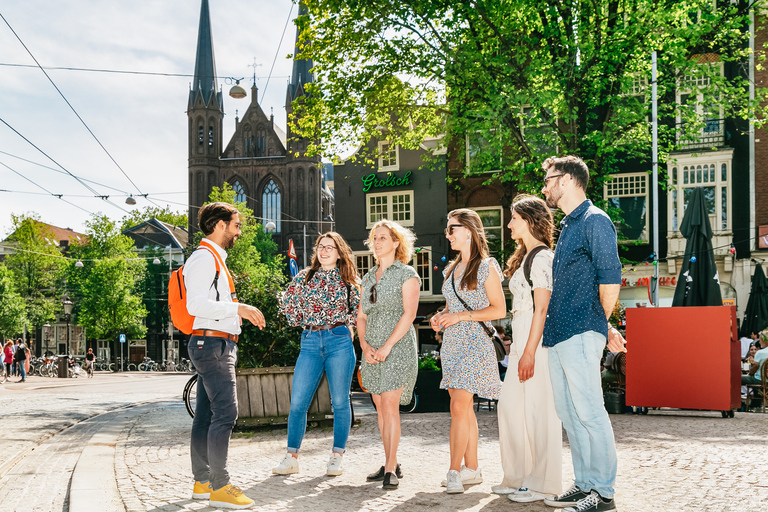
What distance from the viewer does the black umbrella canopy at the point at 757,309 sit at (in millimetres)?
15477

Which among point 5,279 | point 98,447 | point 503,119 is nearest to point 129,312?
point 5,279

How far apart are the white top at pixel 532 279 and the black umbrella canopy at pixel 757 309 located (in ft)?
44.7

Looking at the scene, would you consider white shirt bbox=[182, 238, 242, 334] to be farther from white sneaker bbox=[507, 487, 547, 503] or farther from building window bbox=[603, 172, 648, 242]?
building window bbox=[603, 172, 648, 242]

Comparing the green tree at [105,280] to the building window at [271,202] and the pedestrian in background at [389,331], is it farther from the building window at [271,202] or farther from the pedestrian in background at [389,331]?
the pedestrian in background at [389,331]

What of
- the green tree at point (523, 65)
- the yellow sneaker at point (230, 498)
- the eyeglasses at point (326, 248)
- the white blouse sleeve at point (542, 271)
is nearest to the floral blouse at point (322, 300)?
the eyeglasses at point (326, 248)

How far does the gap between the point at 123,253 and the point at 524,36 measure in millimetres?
39267

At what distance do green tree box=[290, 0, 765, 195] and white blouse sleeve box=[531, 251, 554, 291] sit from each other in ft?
29.8

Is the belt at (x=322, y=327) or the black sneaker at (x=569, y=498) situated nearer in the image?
the black sneaker at (x=569, y=498)

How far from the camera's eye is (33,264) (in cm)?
4859

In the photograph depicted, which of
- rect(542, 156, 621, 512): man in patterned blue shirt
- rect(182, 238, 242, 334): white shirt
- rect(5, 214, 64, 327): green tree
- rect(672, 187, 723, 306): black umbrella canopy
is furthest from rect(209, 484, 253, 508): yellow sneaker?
rect(5, 214, 64, 327): green tree

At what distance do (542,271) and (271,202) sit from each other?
228ft

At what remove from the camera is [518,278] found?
166 inches

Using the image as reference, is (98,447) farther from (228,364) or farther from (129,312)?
(129,312)

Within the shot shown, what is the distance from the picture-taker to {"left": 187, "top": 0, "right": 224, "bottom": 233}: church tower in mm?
70562
